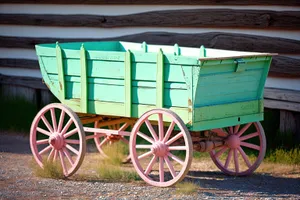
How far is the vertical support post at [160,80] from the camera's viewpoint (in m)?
6.36

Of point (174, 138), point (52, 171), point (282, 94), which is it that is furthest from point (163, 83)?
point (282, 94)

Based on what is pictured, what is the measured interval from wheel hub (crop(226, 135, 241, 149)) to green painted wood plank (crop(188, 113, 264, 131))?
0.33 metres

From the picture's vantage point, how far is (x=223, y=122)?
21.3 feet

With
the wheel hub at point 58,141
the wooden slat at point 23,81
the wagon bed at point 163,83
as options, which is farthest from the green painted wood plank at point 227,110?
the wooden slat at point 23,81

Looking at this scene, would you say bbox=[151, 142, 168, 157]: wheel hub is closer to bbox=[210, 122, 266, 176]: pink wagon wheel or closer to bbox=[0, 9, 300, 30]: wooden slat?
bbox=[210, 122, 266, 176]: pink wagon wheel

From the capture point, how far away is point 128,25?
933 centimetres

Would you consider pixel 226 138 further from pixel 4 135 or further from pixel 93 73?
pixel 4 135

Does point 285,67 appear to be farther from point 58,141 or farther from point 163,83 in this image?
point 58,141

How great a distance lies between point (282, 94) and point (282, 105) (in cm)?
12

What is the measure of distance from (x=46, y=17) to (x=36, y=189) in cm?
420

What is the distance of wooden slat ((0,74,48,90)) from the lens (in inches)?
404

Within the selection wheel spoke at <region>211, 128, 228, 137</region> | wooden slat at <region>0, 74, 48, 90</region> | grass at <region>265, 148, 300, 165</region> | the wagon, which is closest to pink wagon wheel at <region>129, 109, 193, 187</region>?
the wagon

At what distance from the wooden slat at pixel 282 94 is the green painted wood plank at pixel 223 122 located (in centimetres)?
130

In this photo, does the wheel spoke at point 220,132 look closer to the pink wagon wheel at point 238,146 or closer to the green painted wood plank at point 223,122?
the pink wagon wheel at point 238,146
